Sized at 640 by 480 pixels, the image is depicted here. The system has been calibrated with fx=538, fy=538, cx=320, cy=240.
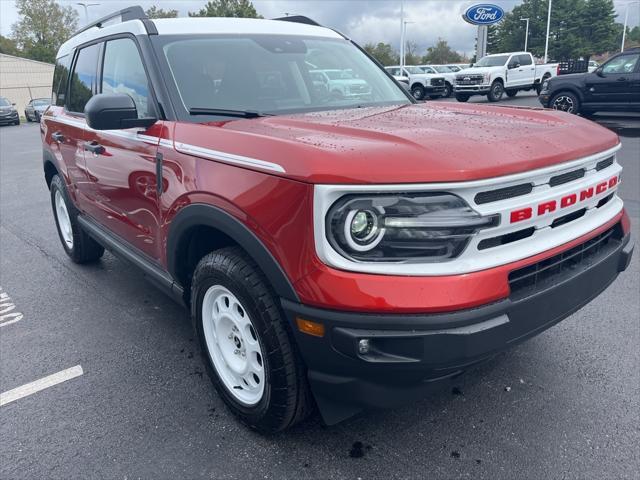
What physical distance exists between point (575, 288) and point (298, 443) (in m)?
1.37

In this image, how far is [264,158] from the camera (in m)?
2.07

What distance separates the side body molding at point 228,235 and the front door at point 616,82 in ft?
42.6

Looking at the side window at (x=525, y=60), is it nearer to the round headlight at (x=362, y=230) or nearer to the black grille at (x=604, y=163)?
the black grille at (x=604, y=163)

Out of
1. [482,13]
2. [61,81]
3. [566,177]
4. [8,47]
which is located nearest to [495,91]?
[482,13]

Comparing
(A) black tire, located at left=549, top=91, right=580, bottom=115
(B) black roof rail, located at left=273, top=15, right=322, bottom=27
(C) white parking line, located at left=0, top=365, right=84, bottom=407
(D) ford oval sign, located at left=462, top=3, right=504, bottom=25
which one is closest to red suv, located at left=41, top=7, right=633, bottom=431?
(C) white parking line, located at left=0, top=365, right=84, bottom=407

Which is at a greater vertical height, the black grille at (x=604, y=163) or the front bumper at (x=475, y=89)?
the black grille at (x=604, y=163)

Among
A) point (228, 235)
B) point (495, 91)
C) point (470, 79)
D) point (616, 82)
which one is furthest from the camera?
point (495, 91)

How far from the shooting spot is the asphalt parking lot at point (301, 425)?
7.53ft

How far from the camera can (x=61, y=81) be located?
186 inches

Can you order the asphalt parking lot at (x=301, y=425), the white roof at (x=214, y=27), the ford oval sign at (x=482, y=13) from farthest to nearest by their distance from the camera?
the ford oval sign at (x=482, y=13), the white roof at (x=214, y=27), the asphalt parking lot at (x=301, y=425)

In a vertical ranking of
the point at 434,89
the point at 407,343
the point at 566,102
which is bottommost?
the point at 434,89

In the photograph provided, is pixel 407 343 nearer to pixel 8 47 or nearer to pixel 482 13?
pixel 482 13

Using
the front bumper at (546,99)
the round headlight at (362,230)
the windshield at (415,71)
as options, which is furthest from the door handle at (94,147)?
the windshield at (415,71)

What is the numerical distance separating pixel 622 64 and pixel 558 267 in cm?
1291
